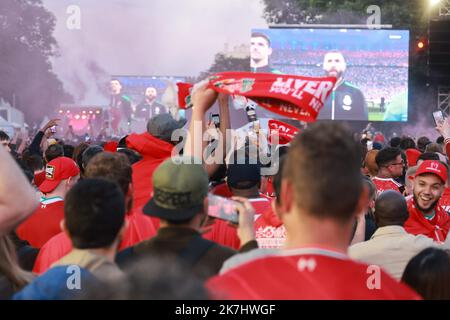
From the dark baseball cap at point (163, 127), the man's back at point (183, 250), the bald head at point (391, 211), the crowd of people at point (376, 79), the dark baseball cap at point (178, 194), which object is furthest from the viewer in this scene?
the crowd of people at point (376, 79)

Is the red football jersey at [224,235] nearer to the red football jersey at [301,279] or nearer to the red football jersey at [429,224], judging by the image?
the red football jersey at [301,279]

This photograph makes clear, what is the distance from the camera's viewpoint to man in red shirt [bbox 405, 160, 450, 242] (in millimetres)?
5453

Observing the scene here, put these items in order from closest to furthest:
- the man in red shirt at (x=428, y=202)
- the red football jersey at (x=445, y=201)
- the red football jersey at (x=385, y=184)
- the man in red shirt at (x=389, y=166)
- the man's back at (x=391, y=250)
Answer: the man's back at (x=391, y=250) → the man in red shirt at (x=428, y=202) → the red football jersey at (x=445, y=201) → the red football jersey at (x=385, y=184) → the man in red shirt at (x=389, y=166)

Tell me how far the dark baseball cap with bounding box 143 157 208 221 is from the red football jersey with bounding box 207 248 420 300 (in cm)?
78

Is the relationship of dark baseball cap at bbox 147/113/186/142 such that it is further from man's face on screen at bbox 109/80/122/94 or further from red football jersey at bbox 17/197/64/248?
man's face on screen at bbox 109/80/122/94

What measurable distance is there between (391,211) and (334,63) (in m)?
22.1

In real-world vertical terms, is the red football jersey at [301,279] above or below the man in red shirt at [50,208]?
above

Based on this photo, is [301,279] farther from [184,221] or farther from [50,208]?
[50,208]

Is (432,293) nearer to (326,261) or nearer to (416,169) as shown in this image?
(326,261)

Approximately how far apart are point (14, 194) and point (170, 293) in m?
1.22

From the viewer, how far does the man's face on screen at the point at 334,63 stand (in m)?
25.7

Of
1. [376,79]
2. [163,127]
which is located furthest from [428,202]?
[376,79]

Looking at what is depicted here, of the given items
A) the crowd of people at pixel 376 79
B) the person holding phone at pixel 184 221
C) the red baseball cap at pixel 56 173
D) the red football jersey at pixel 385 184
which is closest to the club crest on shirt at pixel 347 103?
the crowd of people at pixel 376 79
